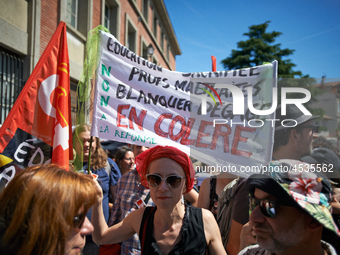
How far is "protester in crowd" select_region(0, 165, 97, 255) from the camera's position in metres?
1.12

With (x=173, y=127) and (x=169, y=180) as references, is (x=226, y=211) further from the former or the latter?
(x=173, y=127)

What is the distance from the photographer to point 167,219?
75.4 inches

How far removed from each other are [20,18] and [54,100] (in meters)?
5.77

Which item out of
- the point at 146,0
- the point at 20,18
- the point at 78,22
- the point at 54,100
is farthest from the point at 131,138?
the point at 146,0

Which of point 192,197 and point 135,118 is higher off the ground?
point 135,118

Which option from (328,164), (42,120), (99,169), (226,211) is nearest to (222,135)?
(226,211)

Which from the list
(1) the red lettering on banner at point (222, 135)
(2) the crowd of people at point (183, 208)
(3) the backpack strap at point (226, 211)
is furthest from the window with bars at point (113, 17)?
(3) the backpack strap at point (226, 211)

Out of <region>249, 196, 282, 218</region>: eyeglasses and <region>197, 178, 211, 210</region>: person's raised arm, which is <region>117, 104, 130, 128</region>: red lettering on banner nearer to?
<region>197, 178, 211, 210</region>: person's raised arm

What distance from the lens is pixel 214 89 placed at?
2863mm

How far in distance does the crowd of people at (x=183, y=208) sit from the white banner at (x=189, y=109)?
0.68 feet

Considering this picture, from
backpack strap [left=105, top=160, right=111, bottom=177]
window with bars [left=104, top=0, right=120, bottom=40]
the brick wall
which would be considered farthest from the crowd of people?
window with bars [left=104, top=0, right=120, bottom=40]

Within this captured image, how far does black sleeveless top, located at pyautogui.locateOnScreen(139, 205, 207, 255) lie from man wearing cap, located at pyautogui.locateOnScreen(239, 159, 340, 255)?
1.85 ft

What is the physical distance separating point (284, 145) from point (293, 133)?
5.5 inches

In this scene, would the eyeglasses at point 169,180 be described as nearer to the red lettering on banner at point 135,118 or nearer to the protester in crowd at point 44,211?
the protester in crowd at point 44,211
